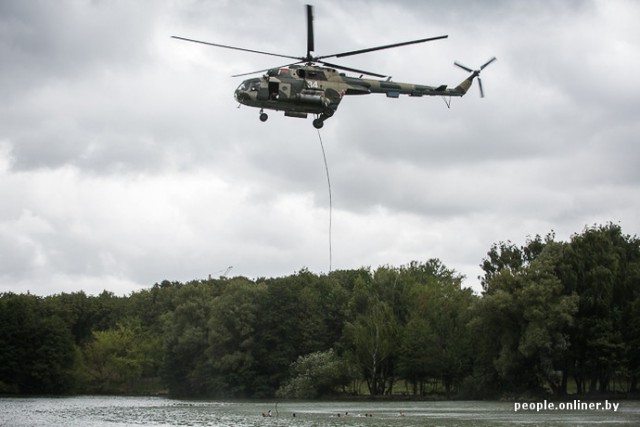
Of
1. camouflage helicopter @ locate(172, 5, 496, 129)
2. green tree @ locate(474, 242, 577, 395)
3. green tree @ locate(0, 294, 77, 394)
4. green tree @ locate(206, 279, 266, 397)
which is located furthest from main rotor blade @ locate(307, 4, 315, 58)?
green tree @ locate(0, 294, 77, 394)

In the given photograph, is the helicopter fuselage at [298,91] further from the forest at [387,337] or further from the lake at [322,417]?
the forest at [387,337]

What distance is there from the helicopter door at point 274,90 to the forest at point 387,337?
44212mm

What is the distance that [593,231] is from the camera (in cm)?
8206

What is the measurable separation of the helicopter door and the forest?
44.2 metres

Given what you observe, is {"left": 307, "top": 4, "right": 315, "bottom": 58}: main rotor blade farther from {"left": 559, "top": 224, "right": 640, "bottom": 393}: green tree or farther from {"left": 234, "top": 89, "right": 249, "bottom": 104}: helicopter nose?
{"left": 559, "top": 224, "right": 640, "bottom": 393}: green tree

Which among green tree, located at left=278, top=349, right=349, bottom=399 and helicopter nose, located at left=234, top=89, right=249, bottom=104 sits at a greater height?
helicopter nose, located at left=234, top=89, right=249, bottom=104

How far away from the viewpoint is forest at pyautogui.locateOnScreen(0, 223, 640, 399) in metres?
78.4

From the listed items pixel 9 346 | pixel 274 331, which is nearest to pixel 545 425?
pixel 274 331

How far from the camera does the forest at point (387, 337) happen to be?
257 ft

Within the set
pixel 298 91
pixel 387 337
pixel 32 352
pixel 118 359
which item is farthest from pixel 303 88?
pixel 118 359

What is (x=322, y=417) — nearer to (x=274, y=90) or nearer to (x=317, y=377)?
(x=274, y=90)

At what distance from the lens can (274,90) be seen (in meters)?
40.0

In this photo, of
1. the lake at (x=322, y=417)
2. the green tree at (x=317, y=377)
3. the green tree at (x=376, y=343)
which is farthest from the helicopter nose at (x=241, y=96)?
the green tree at (x=317, y=377)

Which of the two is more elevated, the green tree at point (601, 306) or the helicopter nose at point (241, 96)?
the helicopter nose at point (241, 96)
